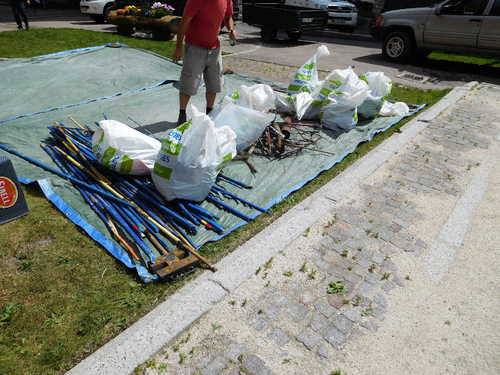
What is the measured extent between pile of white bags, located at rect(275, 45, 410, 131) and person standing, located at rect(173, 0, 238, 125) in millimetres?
1228

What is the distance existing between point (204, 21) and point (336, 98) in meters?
2.07

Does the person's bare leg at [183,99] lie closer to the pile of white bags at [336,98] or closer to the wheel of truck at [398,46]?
the pile of white bags at [336,98]

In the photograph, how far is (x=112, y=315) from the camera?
2.41m

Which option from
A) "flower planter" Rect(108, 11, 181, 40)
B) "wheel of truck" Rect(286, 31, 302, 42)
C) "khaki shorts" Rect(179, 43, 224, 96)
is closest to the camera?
"khaki shorts" Rect(179, 43, 224, 96)

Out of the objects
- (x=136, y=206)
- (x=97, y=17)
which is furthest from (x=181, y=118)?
(x=97, y=17)

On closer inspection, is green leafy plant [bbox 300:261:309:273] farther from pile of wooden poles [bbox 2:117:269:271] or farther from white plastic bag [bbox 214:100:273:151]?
white plastic bag [bbox 214:100:273:151]

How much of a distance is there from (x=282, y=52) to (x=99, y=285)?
1057 cm

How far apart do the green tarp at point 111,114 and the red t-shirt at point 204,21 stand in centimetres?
123

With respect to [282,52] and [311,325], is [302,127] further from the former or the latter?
[282,52]

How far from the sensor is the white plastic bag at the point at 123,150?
3.54 metres

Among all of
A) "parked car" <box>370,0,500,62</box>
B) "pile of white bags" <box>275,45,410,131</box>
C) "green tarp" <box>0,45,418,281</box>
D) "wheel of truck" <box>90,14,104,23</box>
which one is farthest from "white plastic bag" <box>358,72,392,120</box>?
"wheel of truck" <box>90,14,104,23</box>

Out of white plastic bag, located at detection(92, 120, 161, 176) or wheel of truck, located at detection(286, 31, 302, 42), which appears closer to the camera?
white plastic bag, located at detection(92, 120, 161, 176)

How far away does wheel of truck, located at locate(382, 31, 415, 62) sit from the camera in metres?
A: 10.4

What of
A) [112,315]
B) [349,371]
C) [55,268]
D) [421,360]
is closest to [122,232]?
[55,268]
